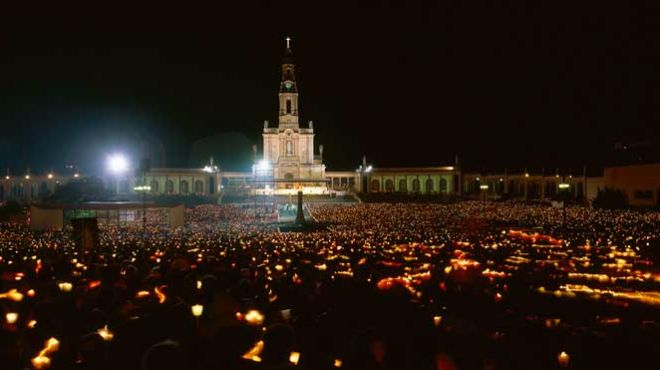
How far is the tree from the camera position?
151 ft

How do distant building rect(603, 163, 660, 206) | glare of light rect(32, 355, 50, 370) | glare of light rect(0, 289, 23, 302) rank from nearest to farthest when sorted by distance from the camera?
glare of light rect(32, 355, 50, 370)
glare of light rect(0, 289, 23, 302)
distant building rect(603, 163, 660, 206)

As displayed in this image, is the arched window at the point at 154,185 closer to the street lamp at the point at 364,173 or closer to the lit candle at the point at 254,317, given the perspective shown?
the street lamp at the point at 364,173

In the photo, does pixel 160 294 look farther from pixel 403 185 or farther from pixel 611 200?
pixel 403 185

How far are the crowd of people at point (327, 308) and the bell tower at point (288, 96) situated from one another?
66.9 metres

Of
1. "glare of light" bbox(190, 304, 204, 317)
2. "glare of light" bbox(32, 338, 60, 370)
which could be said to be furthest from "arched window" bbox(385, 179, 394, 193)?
"glare of light" bbox(32, 338, 60, 370)

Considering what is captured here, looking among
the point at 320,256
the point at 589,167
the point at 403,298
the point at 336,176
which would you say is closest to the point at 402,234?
the point at 320,256

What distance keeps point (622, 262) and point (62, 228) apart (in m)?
24.7

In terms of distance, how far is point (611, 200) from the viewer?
4678 cm

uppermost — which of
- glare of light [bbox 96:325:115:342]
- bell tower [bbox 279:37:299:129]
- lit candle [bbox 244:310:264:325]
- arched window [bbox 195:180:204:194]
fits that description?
bell tower [bbox 279:37:299:129]

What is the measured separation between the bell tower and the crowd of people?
6694 centimetres

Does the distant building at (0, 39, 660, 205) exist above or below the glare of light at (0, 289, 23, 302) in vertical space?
above

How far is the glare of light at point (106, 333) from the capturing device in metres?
8.89

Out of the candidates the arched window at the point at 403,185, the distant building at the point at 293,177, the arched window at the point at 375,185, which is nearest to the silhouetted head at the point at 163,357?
the distant building at the point at 293,177

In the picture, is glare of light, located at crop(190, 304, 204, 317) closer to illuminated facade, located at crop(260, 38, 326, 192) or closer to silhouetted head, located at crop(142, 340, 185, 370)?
silhouetted head, located at crop(142, 340, 185, 370)
